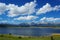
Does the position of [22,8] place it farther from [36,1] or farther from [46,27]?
[46,27]

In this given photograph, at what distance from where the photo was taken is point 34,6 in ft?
22.2

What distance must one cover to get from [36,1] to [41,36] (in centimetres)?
157

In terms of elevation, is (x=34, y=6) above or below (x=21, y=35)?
above

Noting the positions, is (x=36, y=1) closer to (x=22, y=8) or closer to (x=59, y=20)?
(x=22, y=8)

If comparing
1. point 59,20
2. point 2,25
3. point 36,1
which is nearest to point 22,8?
point 36,1

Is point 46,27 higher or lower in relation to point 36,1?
lower

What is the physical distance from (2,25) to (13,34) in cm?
64

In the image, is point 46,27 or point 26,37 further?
point 46,27

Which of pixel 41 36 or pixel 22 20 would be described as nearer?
pixel 41 36

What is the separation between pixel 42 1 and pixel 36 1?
0.27 m

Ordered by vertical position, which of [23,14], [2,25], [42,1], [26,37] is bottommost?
[26,37]

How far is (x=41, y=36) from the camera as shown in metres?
6.57

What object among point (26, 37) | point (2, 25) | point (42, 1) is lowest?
point (26, 37)

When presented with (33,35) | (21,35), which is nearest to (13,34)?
(21,35)
